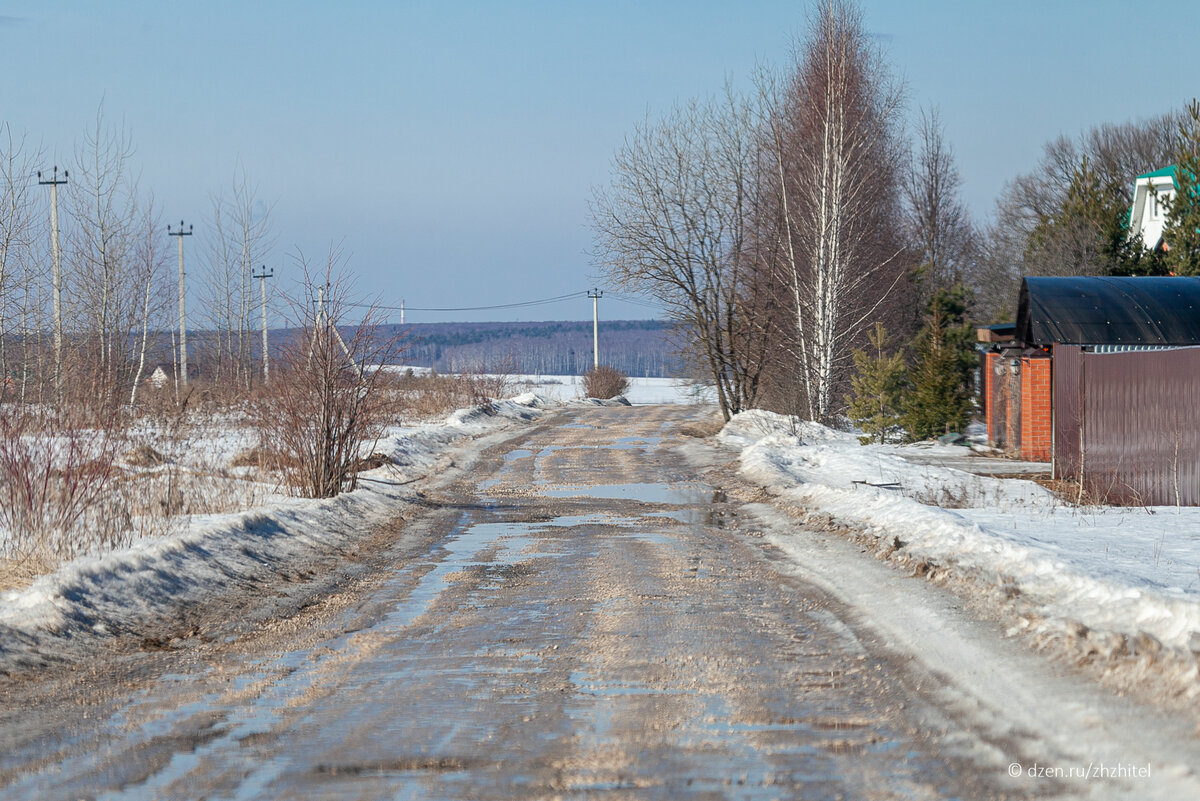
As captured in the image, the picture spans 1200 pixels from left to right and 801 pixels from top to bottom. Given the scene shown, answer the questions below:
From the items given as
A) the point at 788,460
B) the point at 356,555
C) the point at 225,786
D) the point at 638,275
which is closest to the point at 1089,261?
the point at 638,275

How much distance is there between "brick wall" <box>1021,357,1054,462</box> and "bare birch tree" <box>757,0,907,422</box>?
8352 mm

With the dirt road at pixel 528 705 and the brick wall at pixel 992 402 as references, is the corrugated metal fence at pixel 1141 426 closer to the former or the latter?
the brick wall at pixel 992 402

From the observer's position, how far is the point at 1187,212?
30812mm

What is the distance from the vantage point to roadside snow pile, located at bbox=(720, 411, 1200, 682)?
6109 millimetres

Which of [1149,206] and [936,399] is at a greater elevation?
[1149,206]

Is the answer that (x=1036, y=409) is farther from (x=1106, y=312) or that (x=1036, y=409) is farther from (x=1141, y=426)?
(x=1141, y=426)

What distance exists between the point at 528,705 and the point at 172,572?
14.8 ft

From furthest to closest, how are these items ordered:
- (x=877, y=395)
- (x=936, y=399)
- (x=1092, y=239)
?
(x=1092, y=239) < (x=877, y=395) < (x=936, y=399)

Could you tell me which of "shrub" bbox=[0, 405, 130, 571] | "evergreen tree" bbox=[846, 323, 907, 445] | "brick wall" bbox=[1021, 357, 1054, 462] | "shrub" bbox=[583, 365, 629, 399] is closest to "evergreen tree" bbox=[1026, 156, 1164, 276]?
"evergreen tree" bbox=[846, 323, 907, 445]

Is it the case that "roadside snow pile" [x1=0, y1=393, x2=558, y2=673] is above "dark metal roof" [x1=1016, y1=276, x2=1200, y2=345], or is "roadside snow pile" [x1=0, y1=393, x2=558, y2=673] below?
below

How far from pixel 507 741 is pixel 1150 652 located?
10.9ft

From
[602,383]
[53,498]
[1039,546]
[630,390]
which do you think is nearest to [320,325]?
[53,498]

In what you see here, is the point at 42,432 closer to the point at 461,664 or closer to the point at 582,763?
the point at 461,664

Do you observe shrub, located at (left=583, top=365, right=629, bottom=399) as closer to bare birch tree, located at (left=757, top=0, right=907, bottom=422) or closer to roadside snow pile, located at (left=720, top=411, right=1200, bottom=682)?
bare birch tree, located at (left=757, top=0, right=907, bottom=422)
